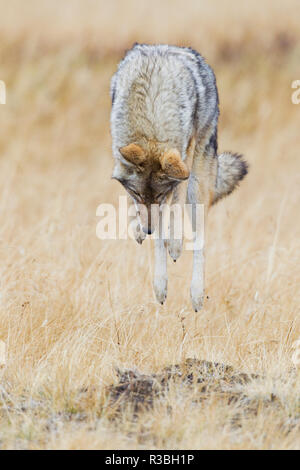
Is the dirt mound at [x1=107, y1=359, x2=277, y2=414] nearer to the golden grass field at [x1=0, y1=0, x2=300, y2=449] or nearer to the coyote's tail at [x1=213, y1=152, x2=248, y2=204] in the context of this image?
the golden grass field at [x1=0, y1=0, x2=300, y2=449]

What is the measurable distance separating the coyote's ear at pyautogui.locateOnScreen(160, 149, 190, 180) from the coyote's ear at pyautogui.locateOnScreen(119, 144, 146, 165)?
0.14m

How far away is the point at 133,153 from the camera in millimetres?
4926

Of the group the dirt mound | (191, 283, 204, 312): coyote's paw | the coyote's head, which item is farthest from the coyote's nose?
the dirt mound

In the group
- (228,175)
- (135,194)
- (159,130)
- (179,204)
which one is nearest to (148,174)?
(135,194)

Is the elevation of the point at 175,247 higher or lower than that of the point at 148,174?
lower

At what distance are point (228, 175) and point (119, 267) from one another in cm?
126

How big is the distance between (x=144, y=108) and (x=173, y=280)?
2.01 m

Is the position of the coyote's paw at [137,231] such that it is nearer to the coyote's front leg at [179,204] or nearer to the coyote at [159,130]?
the coyote at [159,130]

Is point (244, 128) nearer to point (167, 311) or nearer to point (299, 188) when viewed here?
point (299, 188)

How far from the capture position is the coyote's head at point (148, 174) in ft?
16.0

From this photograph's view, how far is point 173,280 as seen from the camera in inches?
264

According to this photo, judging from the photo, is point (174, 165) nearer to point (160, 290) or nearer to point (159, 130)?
point (159, 130)

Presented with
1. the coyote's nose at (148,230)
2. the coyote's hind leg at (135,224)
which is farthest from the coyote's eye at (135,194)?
the coyote's nose at (148,230)

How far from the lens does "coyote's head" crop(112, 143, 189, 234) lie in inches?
192
